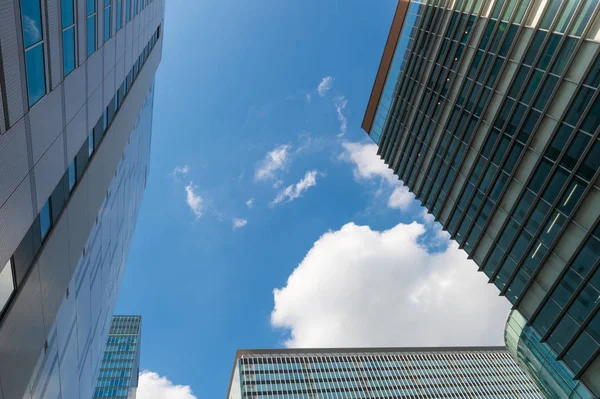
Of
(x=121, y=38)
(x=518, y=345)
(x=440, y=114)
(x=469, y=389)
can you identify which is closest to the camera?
(x=121, y=38)

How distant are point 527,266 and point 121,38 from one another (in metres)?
30.2

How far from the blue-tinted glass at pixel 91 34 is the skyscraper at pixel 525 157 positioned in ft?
83.3

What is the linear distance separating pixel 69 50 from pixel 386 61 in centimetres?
3867

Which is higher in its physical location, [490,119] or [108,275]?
[490,119]

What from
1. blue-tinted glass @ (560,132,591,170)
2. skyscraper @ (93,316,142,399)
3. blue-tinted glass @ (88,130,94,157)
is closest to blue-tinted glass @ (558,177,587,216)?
blue-tinted glass @ (560,132,591,170)

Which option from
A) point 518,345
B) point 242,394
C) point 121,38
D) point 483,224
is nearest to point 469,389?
point 242,394

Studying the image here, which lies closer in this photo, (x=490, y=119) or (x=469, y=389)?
(x=490, y=119)

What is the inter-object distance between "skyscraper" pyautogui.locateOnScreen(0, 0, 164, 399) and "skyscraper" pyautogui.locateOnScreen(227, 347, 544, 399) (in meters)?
76.7

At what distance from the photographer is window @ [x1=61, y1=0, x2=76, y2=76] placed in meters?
14.3

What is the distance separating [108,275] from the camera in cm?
3244

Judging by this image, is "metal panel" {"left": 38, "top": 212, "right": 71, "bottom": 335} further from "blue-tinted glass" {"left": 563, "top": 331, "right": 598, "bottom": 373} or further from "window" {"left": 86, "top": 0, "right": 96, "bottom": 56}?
"blue-tinted glass" {"left": 563, "top": 331, "right": 598, "bottom": 373}

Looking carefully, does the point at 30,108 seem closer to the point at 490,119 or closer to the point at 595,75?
the point at 595,75

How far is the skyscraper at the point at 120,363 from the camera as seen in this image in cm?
10994

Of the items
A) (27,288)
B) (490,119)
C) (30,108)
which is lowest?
(27,288)
